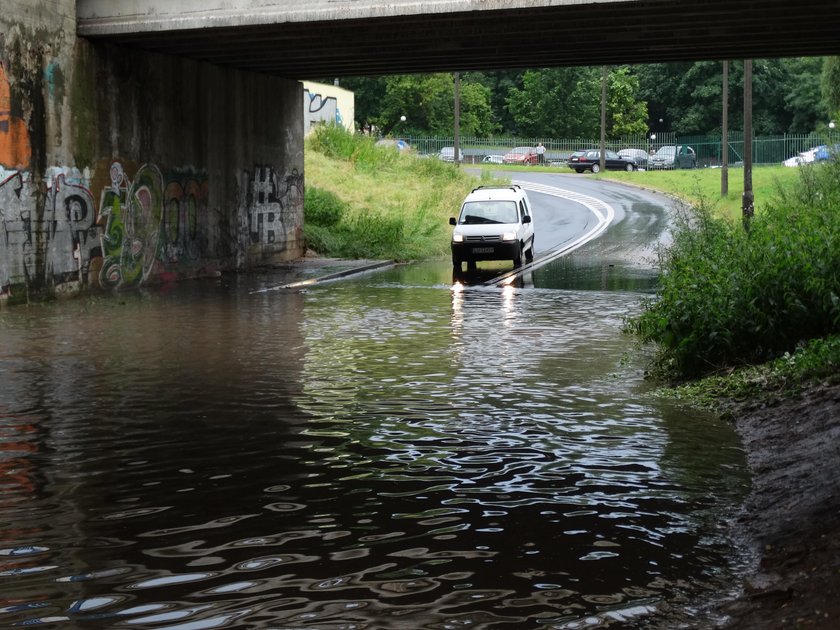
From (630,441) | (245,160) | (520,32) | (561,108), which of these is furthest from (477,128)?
(630,441)

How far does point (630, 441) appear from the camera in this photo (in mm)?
8828

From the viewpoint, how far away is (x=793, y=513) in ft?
21.4

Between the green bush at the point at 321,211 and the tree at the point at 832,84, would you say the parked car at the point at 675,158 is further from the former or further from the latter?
the green bush at the point at 321,211

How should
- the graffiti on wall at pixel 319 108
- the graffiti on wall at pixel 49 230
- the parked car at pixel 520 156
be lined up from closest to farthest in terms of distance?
1. the graffiti on wall at pixel 49 230
2. the graffiti on wall at pixel 319 108
3. the parked car at pixel 520 156

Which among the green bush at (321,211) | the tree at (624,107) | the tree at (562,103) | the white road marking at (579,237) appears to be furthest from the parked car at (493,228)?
the tree at (562,103)

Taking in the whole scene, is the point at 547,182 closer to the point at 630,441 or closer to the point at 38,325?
the point at 38,325

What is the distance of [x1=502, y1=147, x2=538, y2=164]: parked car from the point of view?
82875mm

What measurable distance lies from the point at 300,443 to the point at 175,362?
473 cm

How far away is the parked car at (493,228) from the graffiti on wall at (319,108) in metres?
27.1

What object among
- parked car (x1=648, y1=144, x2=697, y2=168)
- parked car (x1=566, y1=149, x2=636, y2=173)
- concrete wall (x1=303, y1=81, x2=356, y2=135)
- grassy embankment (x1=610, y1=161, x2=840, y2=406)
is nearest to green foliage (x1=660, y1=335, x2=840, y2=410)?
grassy embankment (x1=610, y1=161, x2=840, y2=406)

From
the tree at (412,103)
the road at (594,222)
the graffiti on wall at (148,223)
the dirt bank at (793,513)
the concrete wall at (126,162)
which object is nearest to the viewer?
the dirt bank at (793,513)

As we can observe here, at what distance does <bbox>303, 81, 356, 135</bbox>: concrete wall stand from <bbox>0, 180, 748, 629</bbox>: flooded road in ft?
143

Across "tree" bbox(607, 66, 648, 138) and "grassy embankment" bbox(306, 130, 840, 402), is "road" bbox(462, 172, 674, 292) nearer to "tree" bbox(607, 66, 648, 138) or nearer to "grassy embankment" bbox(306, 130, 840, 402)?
"grassy embankment" bbox(306, 130, 840, 402)

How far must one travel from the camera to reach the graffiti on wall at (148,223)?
22.5m
